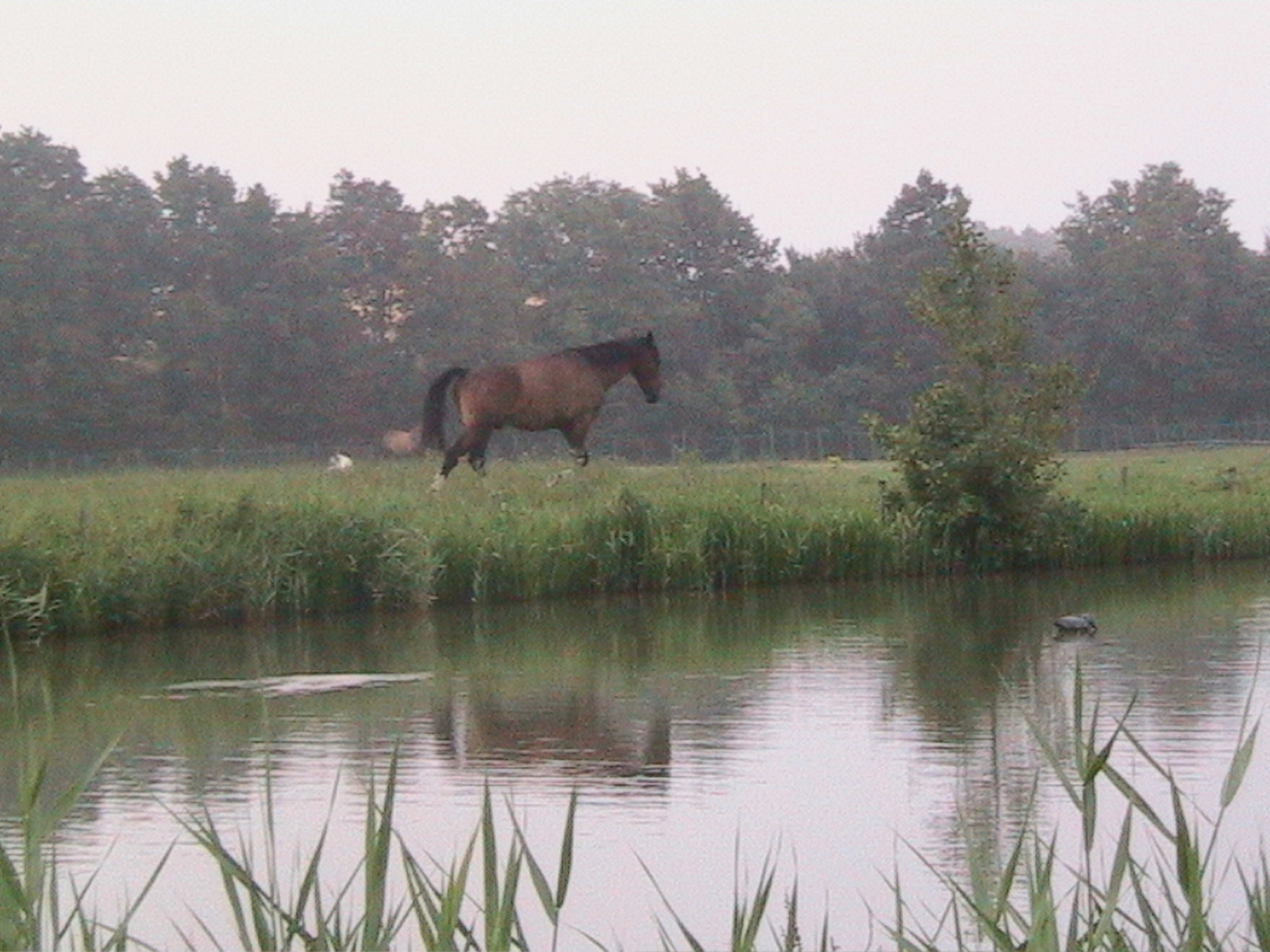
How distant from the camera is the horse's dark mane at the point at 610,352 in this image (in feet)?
88.2

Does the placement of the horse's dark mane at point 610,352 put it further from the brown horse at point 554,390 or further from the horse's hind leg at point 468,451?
the horse's hind leg at point 468,451

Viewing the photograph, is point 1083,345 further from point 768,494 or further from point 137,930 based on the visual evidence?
point 137,930

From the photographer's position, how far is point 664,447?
61.3 meters

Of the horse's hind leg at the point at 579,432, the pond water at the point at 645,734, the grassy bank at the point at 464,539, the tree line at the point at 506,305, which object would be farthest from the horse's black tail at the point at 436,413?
the tree line at the point at 506,305

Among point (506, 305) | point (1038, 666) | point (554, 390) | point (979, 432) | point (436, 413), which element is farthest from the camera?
point (506, 305)

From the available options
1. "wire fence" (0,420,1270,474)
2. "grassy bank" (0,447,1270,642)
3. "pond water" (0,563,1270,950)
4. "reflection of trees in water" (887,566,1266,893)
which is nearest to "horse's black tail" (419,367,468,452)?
"grassy bank" (0,447,1270,642)

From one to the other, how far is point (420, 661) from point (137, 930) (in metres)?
7.27

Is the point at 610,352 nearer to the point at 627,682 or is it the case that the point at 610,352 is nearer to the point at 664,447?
the point at 627,682

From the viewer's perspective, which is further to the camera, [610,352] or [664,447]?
[664,447]

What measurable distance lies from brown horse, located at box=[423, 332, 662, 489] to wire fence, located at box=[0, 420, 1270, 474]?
2015 centimetres

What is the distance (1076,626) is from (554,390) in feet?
42.6

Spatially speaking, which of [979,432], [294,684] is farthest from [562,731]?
[979,432]

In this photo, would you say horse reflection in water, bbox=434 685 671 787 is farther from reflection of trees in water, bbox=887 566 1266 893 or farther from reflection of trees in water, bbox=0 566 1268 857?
reflection of trees in water, bbox=887 566 1266 893

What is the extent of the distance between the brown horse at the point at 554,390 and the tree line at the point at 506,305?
25574 millimetres
